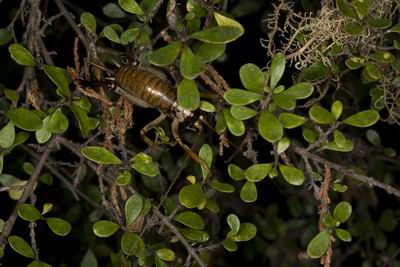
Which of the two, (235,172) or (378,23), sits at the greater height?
(378,23)

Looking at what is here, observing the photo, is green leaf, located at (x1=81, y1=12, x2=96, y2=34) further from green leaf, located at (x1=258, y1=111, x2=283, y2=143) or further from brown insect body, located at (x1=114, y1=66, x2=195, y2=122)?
green leaf, located at (x1=258, y1=111, x2=283, y2=143)

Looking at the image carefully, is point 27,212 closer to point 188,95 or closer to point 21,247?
point 21,247

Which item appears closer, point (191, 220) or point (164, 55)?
point (164, 55)

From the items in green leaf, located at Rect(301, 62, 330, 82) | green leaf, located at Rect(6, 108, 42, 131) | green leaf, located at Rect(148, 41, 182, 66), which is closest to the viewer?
green leaf, located at Rect(148, 41, 182, 66)

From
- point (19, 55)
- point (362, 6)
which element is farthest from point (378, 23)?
point (19, 55)

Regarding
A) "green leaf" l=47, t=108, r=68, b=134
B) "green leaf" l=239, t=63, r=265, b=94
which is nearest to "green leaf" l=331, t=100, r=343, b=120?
"green leaf" l=239, t=63, r=265, b=94

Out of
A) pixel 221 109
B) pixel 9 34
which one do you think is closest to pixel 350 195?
pixel 221 109
